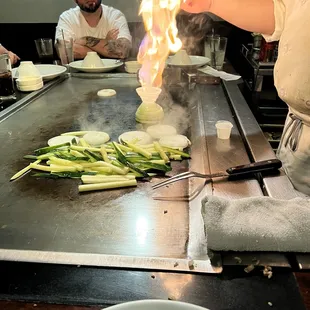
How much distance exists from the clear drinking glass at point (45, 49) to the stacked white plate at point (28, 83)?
0.86 m

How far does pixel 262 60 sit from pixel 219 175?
2.00m

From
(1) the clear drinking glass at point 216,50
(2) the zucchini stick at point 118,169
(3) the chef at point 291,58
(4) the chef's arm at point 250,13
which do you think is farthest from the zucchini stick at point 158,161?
(1) the clear drinking glass at point 216,50

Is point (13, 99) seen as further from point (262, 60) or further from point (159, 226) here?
point (262, 60)

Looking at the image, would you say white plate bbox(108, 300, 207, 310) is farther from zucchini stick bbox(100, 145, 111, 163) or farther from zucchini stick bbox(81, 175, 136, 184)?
zucchini stick bbox(100, 145, 111, 163)

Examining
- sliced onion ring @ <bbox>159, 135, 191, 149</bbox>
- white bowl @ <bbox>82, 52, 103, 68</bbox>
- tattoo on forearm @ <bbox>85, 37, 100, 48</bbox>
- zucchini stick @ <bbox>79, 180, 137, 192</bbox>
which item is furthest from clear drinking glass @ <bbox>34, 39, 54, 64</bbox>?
zucchini stick @ <bbox>79, 180, 137, 192</bbox>

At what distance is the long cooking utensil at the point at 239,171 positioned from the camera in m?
1.39

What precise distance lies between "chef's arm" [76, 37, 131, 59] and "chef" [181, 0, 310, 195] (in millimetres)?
1915

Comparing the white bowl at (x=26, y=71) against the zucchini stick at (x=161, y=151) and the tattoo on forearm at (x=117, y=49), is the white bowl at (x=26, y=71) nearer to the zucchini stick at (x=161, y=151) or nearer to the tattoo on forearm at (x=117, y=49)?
the tattoo on forearm at (x=117, y=49)

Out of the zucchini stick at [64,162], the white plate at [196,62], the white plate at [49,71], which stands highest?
the zucchini stick at [64,162]

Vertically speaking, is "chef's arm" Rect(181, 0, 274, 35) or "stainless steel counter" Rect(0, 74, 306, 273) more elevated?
"chef's arm" Rect(181, 0, 274, 35)

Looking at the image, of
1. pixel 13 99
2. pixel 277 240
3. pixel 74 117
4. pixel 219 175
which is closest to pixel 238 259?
pixel 277 240

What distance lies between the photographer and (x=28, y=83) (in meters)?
2.68

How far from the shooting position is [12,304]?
0.85m

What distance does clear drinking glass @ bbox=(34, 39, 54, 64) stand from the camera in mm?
3469
